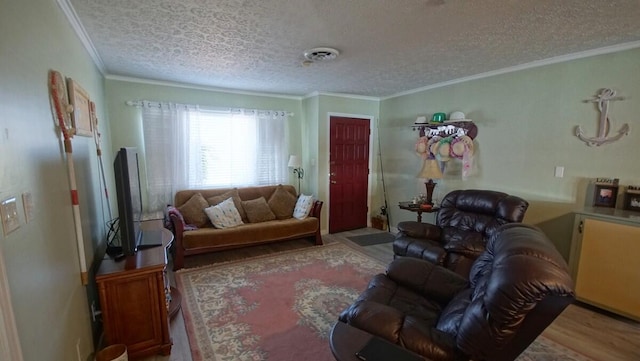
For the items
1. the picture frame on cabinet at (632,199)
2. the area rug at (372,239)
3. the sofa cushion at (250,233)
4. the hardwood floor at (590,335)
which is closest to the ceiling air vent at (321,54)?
the sofa cushion at (250,233)

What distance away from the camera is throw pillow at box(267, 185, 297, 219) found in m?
4.39

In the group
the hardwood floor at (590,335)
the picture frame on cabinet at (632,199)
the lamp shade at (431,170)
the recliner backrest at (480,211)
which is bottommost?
the hardwood floor at (590,335)

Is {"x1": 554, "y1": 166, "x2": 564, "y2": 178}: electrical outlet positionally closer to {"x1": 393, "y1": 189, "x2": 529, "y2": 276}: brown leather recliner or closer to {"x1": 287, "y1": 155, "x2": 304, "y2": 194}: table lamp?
{"x1": 393, "y1": 189, "x2": 529, "y2": 276}: brown leather recliner

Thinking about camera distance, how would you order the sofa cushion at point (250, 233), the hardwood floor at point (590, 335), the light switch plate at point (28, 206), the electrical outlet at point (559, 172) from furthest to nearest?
the sofa cushion at point (250, 233)
the electrical outlet at point (559, 172)
the hardwood floor at point (590, 335)
the light switch plate at point (28, 206)

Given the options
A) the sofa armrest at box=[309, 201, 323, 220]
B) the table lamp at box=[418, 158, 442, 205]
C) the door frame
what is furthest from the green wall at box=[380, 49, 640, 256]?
the sofa armrest at box=[309, 201, 323, 220]

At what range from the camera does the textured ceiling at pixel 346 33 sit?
5.94ft

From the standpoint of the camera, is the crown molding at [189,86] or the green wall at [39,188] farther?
the crown molding at [189,86]

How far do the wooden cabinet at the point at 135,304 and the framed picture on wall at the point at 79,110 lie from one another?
3.13ft

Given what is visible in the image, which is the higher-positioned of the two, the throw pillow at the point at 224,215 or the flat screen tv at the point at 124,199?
the flat screen tv at the point at 124,199

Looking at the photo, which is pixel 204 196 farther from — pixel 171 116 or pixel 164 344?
pixel 164 344

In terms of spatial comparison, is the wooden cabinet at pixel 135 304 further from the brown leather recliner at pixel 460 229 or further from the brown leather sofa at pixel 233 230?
the brown leather recliner at pixel 460 229

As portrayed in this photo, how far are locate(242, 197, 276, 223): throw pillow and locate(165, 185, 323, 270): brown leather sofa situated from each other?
0.28 ft

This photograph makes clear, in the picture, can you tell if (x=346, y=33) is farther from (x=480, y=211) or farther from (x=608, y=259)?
(x=608, y=259)

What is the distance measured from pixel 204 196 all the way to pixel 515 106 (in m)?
4.22
